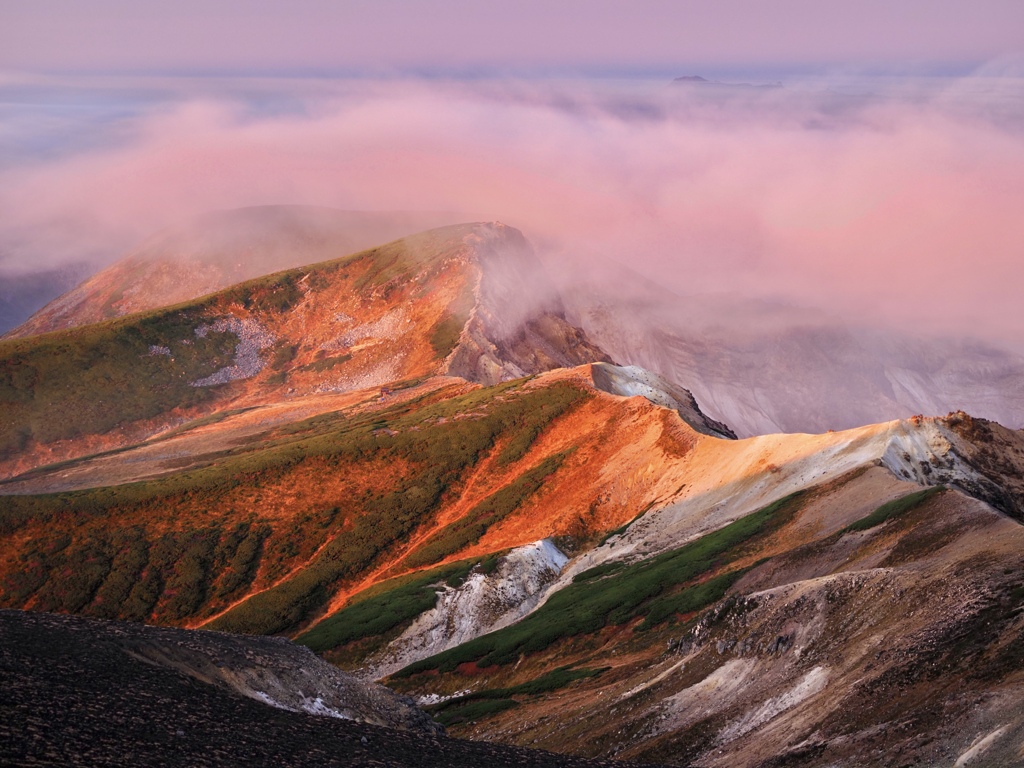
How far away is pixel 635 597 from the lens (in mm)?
77250

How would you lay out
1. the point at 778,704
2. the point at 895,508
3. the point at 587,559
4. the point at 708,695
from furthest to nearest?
the point at 587,559 → the point at 895,508 → the point at 708,695 → the point at 778,704

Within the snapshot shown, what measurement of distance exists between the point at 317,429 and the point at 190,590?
45.5 metres

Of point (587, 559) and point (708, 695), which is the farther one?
point (587, 559)

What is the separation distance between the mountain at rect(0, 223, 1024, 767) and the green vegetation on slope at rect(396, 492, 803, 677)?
1.14 feet

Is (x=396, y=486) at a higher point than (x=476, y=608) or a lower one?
higher

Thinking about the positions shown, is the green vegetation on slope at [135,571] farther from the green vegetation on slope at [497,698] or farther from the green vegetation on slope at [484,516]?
the green vegetation on slope at [497,698]

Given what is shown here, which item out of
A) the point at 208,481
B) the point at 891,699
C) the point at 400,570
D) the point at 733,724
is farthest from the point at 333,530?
the point at 891,699

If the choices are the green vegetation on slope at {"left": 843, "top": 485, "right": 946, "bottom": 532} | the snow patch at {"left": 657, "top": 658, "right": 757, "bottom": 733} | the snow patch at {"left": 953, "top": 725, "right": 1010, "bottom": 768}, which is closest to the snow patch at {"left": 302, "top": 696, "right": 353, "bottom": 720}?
the snow patch at {"left": 657, "top": 658, "right": 757, "bottom": 733}

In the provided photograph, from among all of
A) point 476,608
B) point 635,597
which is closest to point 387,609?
point 476,608

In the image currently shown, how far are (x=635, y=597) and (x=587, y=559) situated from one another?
23317 mm

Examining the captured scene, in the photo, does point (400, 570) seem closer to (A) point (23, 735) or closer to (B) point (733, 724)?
(B) point (733, 724)

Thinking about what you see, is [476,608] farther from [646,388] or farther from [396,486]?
[646,388]

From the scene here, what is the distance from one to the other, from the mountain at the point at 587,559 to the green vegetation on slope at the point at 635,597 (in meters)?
0.35

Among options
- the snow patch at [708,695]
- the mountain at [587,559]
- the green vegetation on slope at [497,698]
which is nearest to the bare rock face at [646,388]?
the mountain at [587,559]
